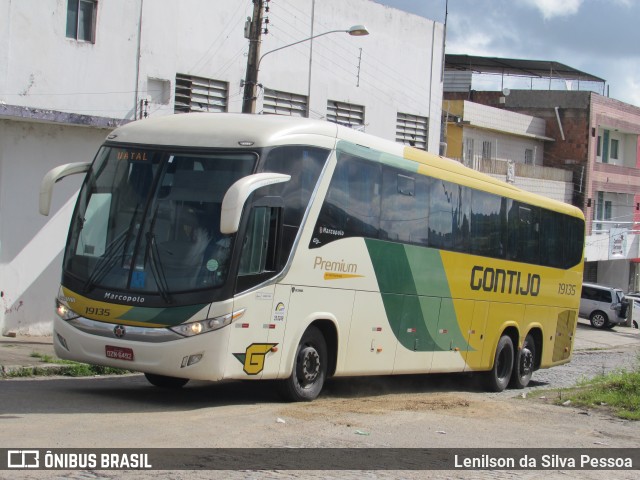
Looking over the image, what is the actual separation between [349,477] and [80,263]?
5.06 m

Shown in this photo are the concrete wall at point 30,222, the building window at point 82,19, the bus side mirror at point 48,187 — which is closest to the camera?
the bus side mirror at point 48,187

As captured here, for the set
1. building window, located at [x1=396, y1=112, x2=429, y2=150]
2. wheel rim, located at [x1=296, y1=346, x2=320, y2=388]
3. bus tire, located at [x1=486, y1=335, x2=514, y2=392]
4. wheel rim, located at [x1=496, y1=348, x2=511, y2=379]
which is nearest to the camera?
wheel rim, located at [x1=296, y1=346, x2=320, y2=388]

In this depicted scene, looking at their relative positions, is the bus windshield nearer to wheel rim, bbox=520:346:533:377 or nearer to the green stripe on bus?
the green stripe on bus

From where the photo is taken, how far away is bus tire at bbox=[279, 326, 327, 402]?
1223 cm

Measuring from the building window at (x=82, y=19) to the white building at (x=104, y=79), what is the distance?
0.08 feet

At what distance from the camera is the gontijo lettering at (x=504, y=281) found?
17203 mm

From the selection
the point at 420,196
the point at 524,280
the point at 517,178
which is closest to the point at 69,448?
the point at 420,196

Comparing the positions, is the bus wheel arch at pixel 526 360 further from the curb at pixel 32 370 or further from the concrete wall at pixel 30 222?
the concrete wall at pixel 30 222

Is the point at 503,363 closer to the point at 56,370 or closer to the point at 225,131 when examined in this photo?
the point at 56,370

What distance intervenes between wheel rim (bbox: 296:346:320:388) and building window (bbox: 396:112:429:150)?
18251mm

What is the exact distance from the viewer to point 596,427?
12227 millimetres

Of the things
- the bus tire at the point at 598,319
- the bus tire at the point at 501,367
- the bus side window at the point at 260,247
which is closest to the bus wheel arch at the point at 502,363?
the bus tire at the point at 501,367

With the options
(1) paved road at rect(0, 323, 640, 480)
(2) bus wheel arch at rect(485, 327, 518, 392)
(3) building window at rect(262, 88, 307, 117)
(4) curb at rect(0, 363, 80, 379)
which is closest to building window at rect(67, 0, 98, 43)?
(3) building window at rect(262, 88, 307, 117)

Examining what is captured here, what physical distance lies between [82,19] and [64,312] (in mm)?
10500
